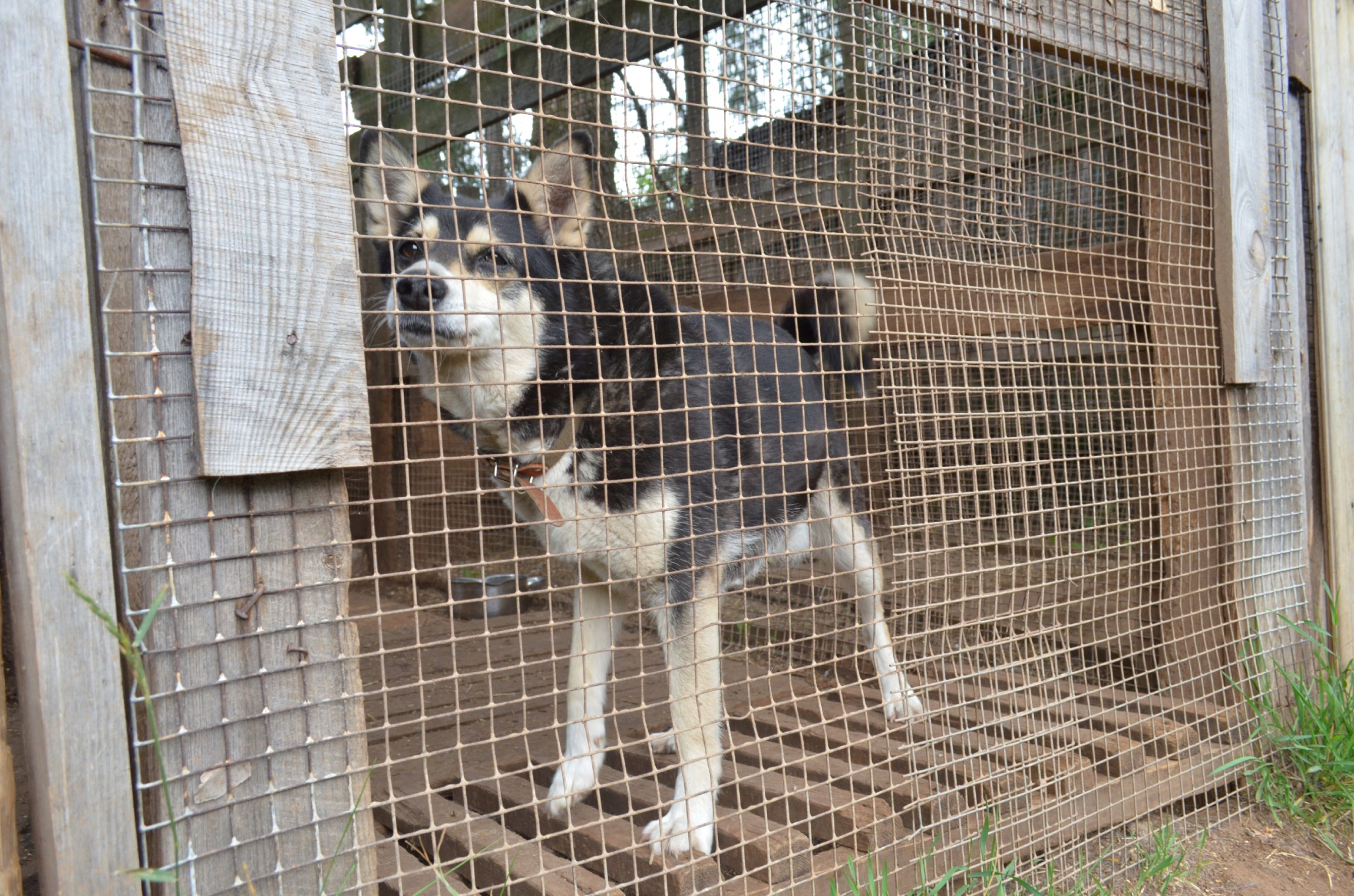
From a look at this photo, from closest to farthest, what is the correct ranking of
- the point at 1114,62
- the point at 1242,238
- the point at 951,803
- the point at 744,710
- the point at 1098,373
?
1. the point at 951,803
2. the point at 1114,62
3. the point at 1242,238
4. the point at 744,710
5. the point at 1098,373

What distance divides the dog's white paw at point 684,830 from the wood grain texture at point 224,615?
816 mm

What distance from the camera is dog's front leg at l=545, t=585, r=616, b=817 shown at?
230cm

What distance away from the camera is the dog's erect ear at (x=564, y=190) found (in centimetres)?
179

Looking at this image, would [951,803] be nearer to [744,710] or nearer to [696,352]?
[744,710]

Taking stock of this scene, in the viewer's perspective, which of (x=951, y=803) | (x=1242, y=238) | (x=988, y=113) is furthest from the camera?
(x=1242, y=238)

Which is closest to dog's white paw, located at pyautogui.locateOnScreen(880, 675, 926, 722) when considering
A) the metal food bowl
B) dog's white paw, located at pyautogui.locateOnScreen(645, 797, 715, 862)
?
dog's white paw, located at pyautogui.locateOnScreen(645, 797, 715, 862)

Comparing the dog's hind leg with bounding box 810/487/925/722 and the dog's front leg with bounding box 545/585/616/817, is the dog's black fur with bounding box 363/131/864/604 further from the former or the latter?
the dog's hind leg with bounding box 810/487/925/722

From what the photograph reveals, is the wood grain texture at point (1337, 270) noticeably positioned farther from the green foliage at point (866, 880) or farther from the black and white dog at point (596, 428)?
the green foliage at point (866, 880)

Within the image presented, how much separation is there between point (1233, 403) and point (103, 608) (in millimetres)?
3228

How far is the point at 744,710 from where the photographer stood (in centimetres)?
304

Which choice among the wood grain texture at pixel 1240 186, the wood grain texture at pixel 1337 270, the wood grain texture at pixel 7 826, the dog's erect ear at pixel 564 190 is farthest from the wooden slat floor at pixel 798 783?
the wood grain texture at pixel 1240 186

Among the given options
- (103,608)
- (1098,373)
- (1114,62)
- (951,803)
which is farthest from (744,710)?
(1098,373)

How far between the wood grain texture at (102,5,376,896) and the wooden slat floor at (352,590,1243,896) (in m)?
0.12

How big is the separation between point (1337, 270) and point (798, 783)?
2.74 meters
